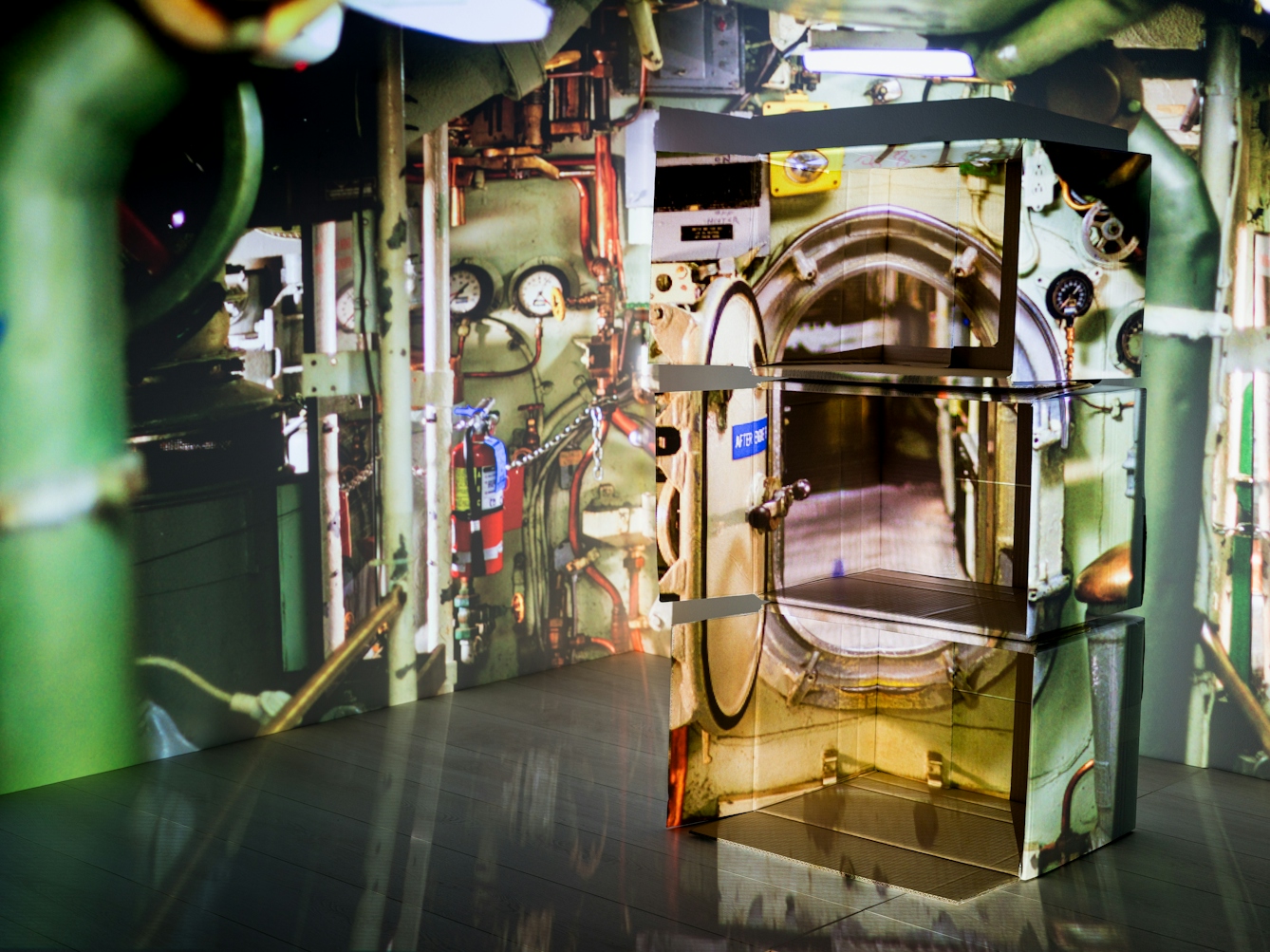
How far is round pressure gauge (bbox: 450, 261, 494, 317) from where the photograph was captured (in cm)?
519

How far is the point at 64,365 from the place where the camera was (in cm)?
409

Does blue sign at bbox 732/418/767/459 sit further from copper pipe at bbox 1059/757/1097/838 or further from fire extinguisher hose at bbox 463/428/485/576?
fire extinguisher hose at bbox 463/428/485/576

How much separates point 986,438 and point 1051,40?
149cm

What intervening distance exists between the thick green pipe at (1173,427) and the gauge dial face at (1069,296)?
3.51 feet

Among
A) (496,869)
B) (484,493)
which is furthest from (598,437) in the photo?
(496,869)

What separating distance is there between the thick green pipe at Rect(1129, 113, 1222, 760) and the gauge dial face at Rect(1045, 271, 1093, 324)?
3.51 feet

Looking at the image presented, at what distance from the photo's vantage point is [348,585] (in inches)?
192

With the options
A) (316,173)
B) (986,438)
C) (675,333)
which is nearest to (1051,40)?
(986,438)

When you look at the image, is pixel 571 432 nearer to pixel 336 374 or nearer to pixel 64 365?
pixel 336 374

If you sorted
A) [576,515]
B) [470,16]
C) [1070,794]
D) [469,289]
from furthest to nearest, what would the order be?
1. [576,515]
2. [469,289]
3. [470,16]
4. [1070,794]

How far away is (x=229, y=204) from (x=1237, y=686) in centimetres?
365

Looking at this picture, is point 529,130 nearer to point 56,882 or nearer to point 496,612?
point 496,612

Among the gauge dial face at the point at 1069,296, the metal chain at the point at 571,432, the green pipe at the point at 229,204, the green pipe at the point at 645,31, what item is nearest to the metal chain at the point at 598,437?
the metal chain at the point at 571,432

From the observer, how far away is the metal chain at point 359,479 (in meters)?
4.84
